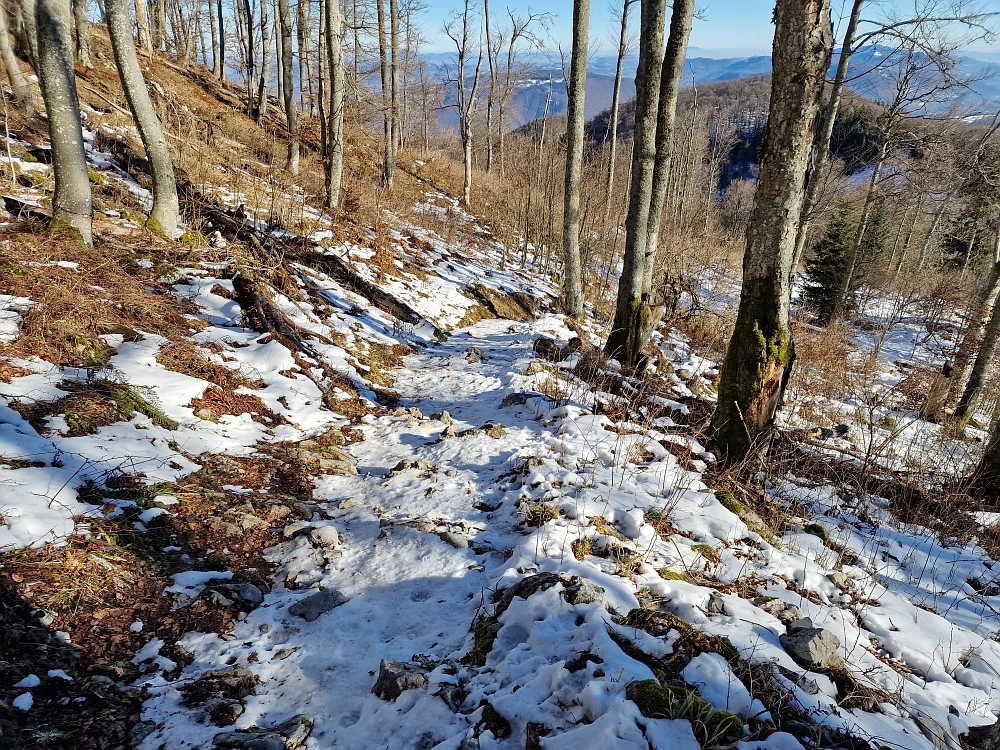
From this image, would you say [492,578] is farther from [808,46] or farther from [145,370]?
[808,46]

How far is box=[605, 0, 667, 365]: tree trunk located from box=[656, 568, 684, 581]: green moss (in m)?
4.48

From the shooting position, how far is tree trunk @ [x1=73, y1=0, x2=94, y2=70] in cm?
1462

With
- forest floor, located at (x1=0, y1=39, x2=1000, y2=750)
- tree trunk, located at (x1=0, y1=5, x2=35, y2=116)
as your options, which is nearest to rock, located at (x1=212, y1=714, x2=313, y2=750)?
forest floor, located at (x1=0, y1=39, x2=1000, y2=750)

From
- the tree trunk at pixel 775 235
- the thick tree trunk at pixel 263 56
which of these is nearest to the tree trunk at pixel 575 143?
the tree trunk at pixel 775 235

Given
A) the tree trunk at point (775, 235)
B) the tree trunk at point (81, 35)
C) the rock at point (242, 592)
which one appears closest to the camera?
the rock at point (242, 592)

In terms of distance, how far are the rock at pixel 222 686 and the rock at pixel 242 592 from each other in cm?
50

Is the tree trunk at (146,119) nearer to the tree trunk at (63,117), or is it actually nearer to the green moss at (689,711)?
the tree trunk at (63,117)

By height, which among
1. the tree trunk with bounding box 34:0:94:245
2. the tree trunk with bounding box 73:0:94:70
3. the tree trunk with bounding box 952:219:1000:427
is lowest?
the tree trunk with bounding box 952:219:1000:427

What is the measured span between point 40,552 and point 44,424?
4.68ft

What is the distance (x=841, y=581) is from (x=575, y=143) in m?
8.88

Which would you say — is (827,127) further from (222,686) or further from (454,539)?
(222,686)

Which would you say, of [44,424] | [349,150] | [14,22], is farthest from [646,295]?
[349,150]

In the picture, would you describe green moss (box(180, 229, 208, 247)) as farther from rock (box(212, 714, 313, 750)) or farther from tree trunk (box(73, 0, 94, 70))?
tree trunk (box(73, 0, 94, 70))

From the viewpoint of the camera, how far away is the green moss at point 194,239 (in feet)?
26.1
